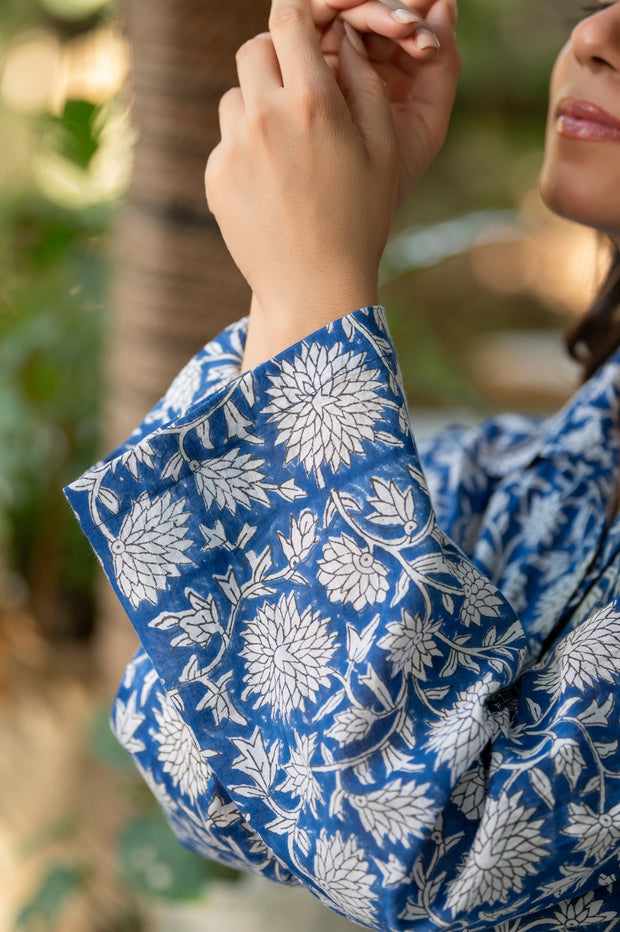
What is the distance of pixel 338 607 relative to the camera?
20.1 inches

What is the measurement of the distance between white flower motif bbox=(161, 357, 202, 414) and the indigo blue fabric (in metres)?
0.09

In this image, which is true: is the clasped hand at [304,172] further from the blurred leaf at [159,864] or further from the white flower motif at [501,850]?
the blurred leaf at [159,864]

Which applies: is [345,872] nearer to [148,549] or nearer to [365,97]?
[148,549]

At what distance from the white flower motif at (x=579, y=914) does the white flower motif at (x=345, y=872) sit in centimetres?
14

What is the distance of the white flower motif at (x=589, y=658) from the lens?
1.74 feet

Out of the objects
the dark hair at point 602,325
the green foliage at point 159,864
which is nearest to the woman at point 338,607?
the dark hair at point 602,325

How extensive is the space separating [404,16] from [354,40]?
5cm

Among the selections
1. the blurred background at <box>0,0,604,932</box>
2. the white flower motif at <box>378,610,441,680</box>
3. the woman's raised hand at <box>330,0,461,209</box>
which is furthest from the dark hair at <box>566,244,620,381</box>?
the white flower motif at <box>378,610,441,680</box>

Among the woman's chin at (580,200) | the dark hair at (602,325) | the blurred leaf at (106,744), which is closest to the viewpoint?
the woman's chin at (580,200)

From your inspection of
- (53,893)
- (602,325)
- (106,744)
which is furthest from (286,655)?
(53,893)

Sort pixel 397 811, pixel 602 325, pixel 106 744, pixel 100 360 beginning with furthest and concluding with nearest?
pixel 100 360, pixel 106 744, pixel 602 325, pixel 397 811

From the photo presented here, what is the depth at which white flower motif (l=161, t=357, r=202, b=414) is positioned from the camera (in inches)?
24.4

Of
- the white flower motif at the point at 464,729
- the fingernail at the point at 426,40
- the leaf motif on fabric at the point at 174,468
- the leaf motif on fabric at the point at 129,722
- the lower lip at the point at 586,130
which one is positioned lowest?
the leaf motif on fabric at the point at 129,722

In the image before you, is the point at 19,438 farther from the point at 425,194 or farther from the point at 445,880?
the point at 425,194
